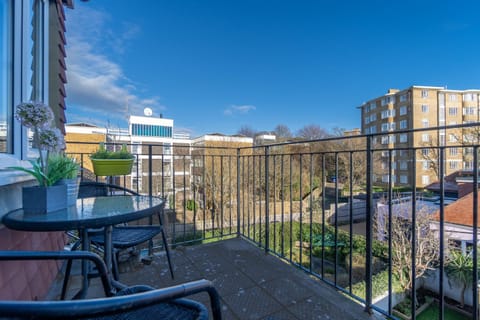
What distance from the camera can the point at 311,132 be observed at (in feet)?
69.7

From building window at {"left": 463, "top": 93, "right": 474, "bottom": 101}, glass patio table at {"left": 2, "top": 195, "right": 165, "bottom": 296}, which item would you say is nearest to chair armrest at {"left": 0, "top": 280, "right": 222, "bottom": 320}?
glass patio table at {"left": 2, "top": 195, "right": 165, "bottom": 296}

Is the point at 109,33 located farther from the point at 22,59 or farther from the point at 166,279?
the point at 166,279

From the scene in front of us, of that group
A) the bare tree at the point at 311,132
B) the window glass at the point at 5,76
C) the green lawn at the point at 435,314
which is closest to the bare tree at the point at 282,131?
the bare tree at the point at 311,132

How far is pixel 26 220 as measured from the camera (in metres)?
0.92

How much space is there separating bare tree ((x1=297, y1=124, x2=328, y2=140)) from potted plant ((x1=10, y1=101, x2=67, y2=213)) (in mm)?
20975

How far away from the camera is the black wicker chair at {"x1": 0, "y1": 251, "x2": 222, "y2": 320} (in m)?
0.37

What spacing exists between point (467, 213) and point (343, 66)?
11.0 meters

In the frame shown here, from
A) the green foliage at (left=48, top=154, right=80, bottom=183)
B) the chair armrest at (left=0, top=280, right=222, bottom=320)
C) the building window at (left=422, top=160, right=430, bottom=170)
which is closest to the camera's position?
the chair armrest at (left=0, top=280, right=222, bottom=320)

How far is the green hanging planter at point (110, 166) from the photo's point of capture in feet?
5.52

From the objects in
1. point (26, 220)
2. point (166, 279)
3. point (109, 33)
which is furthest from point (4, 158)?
point (109, 33)

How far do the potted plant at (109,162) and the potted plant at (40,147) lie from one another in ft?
1.88

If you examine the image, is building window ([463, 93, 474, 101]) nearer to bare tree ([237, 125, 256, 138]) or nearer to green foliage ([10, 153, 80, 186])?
bare tree ([237, 125, 256, 138])

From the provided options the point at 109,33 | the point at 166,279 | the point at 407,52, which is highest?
the point at 407,52

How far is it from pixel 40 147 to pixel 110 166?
2.15 feet
